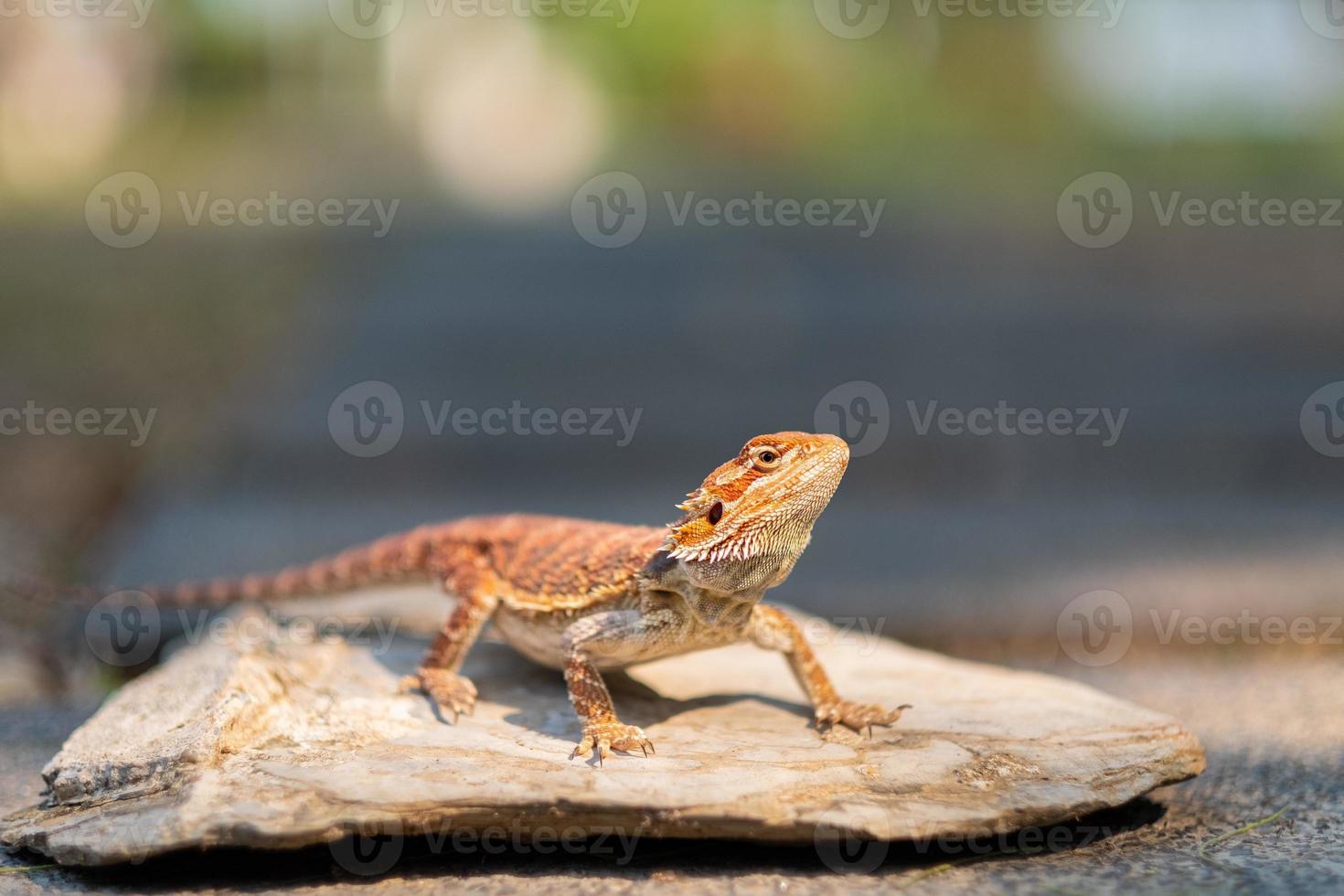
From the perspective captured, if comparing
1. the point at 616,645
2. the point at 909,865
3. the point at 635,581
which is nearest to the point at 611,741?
the point at 616,645

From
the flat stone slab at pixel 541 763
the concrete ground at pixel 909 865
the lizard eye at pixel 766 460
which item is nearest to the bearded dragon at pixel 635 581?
the lizard eye at pixel 766 460

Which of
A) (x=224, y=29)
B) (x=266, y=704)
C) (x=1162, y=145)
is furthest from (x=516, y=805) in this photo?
(x=224, y=29)

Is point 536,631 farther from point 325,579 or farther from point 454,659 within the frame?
point 325,579

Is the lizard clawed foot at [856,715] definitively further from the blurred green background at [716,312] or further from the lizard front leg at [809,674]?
the blurred green background at [716,312]

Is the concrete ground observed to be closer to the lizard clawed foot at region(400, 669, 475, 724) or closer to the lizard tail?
the lizard clawed foot at region(400, 669, 475, 724)

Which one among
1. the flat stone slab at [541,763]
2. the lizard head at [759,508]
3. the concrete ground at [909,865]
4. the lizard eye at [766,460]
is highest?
Result: the lizard eye at [766,460]


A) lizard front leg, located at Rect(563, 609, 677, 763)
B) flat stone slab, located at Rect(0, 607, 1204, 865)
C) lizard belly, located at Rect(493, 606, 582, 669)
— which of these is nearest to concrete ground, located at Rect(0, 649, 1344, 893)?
flat stone slab, located at Rect(0, 607, 1204, 865)
